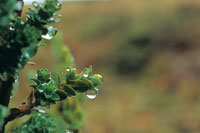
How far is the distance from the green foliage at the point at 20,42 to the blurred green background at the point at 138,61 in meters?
2.64

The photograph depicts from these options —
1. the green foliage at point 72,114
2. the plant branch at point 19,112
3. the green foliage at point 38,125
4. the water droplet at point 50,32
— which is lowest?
the green foliage at point 38,125

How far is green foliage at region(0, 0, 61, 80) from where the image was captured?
1.22ft

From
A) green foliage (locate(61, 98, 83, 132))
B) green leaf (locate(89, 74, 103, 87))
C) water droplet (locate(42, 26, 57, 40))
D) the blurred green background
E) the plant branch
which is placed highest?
the blurred green background

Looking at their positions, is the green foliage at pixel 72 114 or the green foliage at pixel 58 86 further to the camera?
the green foliage at pixel 72 114

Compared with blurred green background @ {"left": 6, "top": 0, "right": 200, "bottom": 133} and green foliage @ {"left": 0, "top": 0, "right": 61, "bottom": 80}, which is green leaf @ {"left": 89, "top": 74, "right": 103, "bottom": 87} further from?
blurred green background @ {"left": 6, "top": 0, "right": 200, "bottom": 133}

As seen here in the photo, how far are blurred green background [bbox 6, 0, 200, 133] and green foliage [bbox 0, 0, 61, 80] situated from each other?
2.64 meters

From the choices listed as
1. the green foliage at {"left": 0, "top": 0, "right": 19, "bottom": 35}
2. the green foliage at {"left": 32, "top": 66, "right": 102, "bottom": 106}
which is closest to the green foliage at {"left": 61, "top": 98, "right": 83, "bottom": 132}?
the green foliage at {"left": 32, "top": 66, "right": 102, "bottom": 106}

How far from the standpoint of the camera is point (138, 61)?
4430 mm

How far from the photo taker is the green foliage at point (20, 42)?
37cm

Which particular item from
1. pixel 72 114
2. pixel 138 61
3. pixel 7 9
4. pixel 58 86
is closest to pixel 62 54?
pixel 72 114

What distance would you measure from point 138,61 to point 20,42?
13.4 feet

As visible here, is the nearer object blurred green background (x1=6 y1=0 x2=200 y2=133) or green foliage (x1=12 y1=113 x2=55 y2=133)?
green foliage (x1=12 y1=113 x2=55 y2=133)

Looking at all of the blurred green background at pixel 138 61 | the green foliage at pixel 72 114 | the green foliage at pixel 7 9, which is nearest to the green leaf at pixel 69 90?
the green foliage at pixel 7 9

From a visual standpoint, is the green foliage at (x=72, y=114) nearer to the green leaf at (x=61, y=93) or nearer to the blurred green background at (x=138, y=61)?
the green leaf at (x=61, y=93)
